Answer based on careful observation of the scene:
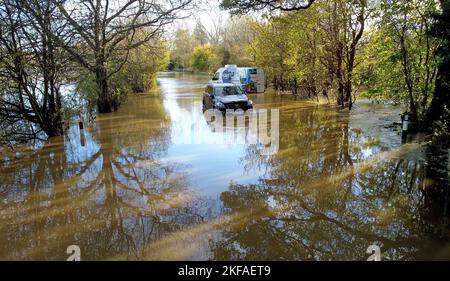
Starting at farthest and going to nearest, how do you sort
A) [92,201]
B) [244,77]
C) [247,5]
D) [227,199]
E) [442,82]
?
[244,77]
[247,5]
[442,82]
[92,201]
[227,199]

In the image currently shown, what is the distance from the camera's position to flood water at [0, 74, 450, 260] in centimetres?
432

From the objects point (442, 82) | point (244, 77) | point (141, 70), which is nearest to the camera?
point (442, 82)

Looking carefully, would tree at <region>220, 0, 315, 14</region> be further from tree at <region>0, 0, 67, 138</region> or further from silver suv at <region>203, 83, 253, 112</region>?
tree at <region>0, 0, 67, 138</region>

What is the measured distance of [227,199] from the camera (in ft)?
19.1

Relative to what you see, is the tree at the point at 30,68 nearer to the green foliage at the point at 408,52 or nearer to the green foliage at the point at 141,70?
the green foliage at the point at 141,70

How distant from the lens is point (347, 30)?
14.6 metres

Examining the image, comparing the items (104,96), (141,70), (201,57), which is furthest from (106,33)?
(201,57)

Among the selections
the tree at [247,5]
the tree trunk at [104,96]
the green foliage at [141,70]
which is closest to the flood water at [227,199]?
the tree at [247,5]

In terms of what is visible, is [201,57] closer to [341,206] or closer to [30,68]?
[30,68]

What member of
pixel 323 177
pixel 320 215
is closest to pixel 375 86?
pixel 323 177

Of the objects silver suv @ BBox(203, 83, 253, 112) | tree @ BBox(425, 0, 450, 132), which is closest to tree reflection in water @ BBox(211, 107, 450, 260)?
tree @ BBox(425, 0, 450, 132)

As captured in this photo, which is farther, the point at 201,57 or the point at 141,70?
the point at 201,57

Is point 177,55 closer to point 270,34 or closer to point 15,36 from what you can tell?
point 270,34

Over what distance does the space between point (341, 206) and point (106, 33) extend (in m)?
14.8
